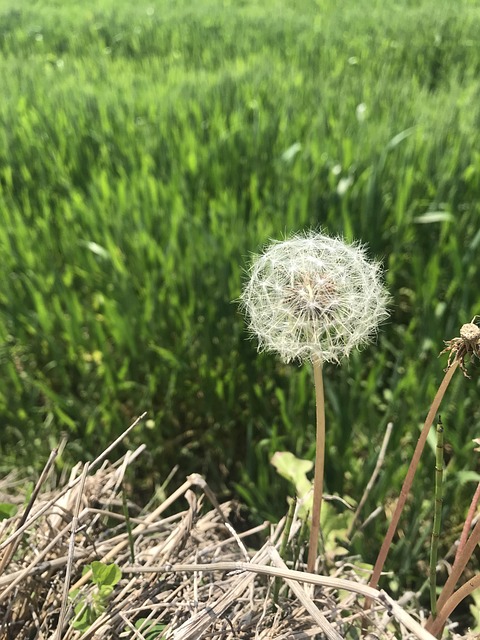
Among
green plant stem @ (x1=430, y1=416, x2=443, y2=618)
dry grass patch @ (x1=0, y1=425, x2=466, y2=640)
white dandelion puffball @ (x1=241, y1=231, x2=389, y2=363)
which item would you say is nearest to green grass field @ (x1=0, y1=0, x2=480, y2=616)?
dry grass patch @ (x1=0, y1=425, x2=466, y2=640)

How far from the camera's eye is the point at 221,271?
1.79 m

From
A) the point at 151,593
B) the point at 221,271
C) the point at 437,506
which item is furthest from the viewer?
the point at 221,271

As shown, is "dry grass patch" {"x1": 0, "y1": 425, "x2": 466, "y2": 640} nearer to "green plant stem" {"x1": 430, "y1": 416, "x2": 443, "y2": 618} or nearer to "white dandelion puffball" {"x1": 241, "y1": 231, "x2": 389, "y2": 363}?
"green plant stem" {"x1": 430, "y1": 416, "x2": 443, "y2": 618}

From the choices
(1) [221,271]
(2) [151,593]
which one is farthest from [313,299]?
(1) [221,271]

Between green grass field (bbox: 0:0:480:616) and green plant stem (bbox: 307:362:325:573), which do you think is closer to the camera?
green plant stem (bbox: 307:362:325:573)

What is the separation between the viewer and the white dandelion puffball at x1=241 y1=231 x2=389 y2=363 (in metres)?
0.63

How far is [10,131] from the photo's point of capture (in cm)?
283

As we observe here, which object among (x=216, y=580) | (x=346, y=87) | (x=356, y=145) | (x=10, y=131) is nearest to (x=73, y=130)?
(x=10, y=131)

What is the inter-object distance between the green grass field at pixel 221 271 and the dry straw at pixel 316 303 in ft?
2.18

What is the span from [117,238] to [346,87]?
215 cm

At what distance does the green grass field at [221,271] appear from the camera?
160 cm

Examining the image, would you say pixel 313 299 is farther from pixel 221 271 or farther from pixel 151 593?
pixel 221 271

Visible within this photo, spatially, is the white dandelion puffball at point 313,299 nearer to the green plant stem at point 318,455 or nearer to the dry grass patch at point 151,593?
the green plant stem at point 318,455

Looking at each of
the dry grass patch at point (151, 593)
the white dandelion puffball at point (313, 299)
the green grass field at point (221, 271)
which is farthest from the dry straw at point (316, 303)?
the green grass field at point (221, 271)
